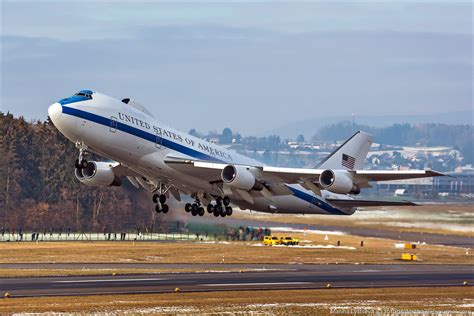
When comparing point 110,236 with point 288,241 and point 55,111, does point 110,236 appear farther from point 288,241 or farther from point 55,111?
point 55,111

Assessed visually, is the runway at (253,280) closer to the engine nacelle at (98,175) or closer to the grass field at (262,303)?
the grass field at (262,303)

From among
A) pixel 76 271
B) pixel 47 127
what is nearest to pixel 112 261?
pixel 76 271

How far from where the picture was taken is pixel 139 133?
59.1 meters

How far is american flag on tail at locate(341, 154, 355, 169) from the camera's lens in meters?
75.2

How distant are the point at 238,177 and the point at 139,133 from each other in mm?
6841

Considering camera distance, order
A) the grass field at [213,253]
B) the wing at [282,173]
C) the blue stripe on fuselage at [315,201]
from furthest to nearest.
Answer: the grass field at [213,253] < the blue stripe on fuselage at [315,201] < the wing at [282,173]

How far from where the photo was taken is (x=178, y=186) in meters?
63.9

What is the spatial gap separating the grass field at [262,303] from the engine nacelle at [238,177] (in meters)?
6.64

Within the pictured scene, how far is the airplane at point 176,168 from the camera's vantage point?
57.0m

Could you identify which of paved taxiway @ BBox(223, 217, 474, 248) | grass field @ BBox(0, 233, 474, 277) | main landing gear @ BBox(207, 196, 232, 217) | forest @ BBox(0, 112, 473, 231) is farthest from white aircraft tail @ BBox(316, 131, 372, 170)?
paved taxiway @ BBox(223, 217, 474, 248)

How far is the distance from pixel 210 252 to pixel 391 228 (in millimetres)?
24013

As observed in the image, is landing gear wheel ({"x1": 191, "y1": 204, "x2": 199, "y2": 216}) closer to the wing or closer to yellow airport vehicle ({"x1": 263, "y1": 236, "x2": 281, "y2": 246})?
the wing

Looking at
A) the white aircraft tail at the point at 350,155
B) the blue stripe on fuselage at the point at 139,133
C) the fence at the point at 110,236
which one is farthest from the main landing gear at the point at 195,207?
the fence at the point at 110,236

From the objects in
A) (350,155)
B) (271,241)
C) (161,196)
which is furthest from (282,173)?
(271,241)
